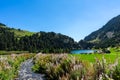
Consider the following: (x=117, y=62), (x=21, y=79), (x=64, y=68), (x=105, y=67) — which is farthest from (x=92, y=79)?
(x=21, y=79)

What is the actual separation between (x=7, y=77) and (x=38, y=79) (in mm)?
1866

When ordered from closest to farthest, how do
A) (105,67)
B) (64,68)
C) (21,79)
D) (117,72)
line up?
(117,72), (105,67), (64,68), (21,79)

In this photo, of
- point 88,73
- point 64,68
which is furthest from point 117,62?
point 64,68

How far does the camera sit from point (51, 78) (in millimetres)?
17656

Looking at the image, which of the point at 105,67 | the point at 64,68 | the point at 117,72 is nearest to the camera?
the point at 117,72

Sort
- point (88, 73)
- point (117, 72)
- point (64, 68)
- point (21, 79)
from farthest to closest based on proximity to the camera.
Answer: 1. point (21, 79)
2. point (64, 68)
3. point (88, 73)
4. point (117, 72)

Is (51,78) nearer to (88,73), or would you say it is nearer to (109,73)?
(88,73)

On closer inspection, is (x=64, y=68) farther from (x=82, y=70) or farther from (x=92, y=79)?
(x=92, y=79)

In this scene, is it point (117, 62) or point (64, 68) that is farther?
point (64, 68)

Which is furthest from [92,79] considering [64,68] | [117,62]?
[64,68]

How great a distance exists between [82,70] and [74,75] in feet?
1.46

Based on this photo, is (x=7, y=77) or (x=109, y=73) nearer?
(x=109, y=73)

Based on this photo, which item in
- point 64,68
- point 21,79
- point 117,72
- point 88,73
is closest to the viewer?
point 117,72

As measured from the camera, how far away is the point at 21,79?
62.7 feet
